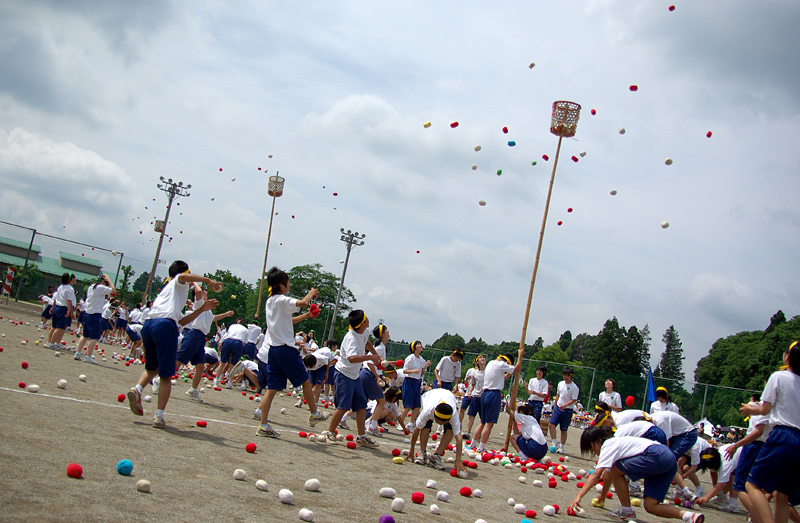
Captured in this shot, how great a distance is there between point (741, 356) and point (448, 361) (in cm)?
4958

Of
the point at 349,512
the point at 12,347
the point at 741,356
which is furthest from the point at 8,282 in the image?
the point at 741,356

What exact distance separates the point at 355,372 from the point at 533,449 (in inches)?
141

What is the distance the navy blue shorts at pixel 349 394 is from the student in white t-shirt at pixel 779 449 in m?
4.89

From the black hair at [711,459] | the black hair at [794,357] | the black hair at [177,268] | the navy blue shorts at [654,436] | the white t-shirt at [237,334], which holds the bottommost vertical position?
the black hair at [711,459]

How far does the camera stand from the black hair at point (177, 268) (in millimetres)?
6727

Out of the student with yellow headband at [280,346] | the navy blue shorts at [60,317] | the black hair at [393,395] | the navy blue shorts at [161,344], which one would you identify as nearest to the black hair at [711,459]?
the black hair at [393,395]

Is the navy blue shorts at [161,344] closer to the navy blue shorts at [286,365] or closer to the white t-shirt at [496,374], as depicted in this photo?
the navy blue shorts at [286,365]

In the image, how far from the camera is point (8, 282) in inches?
1168

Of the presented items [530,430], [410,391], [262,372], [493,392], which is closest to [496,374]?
[493,392]

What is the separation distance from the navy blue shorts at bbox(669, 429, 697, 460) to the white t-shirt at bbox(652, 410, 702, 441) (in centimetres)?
6

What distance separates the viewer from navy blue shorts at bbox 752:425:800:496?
4922 mm

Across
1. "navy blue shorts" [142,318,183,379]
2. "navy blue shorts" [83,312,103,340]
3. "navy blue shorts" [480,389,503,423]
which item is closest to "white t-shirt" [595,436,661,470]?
"navy blue shorts" [480,389,503,423]

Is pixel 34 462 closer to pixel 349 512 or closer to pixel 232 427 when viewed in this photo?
pixel 349 512

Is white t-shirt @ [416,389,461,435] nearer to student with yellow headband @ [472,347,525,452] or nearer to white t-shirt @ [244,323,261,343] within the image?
student with yellow headband @ [472,347,525,452]
